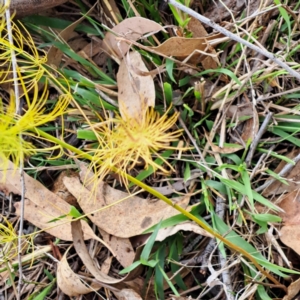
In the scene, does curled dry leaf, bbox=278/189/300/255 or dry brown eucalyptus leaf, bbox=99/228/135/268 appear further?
dry brown eucalyptus leaf, bbox=99/228/135/268

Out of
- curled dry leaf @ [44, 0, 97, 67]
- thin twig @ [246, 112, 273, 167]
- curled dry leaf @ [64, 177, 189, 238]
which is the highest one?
curled dry leaf @ [44, 0, 97, 67]

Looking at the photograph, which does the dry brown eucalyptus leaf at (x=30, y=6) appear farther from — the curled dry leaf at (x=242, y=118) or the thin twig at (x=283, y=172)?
the thin twig at (x=283, y=172)

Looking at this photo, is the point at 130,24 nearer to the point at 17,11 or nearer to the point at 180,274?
the point at 17,11

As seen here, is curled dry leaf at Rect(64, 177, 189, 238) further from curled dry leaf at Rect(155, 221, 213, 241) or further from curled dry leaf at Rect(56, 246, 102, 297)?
curled dry leaf at Rect(56, 246, 102, 297)

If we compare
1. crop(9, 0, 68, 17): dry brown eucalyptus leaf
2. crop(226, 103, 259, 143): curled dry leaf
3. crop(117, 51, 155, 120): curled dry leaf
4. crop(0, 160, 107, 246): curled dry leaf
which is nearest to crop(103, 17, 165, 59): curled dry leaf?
crop(117, 51, 155, 120): curled dry leaf

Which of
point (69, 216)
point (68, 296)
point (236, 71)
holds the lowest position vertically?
point (68, 296)

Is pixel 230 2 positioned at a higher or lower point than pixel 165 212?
higher

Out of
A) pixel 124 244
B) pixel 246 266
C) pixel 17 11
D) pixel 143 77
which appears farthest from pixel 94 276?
pixel 17 11

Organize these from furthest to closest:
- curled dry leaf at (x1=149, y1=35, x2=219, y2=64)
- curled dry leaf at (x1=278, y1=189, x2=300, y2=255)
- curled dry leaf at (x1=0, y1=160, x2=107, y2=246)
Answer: curled dry leaf at (x1=0, y1=160, x2=107, y2=246) < curled dry leaf at (x1=149, y1=35, x2=219, y2=64) < curled dry leaf at (x1=278, y1=189, x2=300, y2=255)
